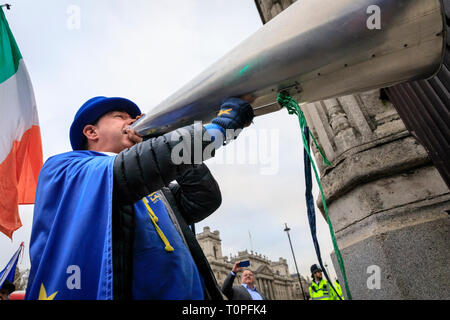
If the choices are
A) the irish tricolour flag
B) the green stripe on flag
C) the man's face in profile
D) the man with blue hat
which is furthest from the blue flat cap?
the green stripe on flag

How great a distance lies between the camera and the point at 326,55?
4.30 feet

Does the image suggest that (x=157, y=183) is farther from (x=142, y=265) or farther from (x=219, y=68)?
(x=219, y=68)

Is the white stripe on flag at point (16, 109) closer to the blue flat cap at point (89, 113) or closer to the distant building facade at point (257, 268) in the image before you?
the blue flat cap at point (89, 113)

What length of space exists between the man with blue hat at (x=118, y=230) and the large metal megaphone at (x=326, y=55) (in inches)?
7.6

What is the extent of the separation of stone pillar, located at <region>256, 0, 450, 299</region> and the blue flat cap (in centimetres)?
248

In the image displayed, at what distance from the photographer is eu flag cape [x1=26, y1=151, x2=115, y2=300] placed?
100 centimetres

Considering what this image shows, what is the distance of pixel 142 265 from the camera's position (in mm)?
1241

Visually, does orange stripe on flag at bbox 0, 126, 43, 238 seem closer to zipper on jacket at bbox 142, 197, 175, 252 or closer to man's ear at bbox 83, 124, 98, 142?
man's ear at bbox 83, 124, 98, 142

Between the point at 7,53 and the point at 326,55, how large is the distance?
521 cm

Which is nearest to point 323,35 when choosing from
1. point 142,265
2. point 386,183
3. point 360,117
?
point 142,265

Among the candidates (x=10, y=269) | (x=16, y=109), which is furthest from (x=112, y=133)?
(x=10, y=269)

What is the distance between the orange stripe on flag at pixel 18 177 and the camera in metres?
3.29

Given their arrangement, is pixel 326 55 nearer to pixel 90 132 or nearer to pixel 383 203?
pixel 90 132

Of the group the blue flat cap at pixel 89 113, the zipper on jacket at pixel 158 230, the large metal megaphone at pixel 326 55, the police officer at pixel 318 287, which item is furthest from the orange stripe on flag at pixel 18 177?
the police officer at pixel 318 287
